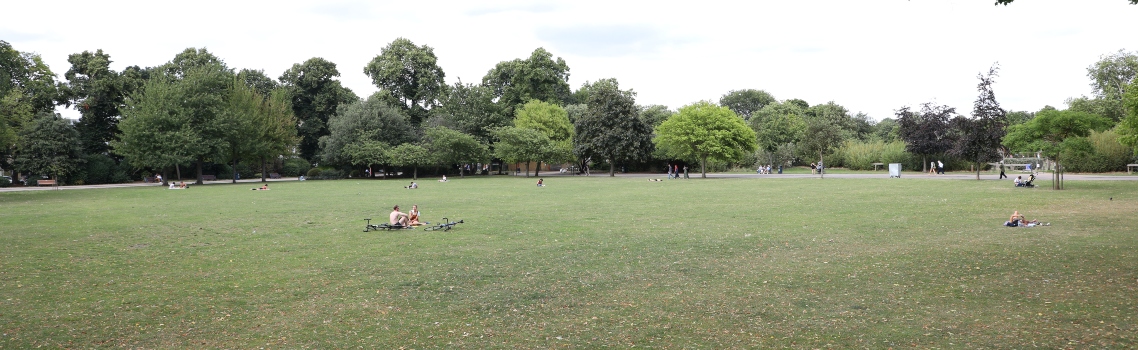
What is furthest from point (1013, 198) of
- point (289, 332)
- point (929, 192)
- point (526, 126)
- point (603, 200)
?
point (526, 126)

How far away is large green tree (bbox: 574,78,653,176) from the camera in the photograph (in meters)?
63.9

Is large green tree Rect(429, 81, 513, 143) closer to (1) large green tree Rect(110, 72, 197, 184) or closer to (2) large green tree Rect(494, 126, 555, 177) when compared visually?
(2) large green tree Rect(494, 126, 555, 177)

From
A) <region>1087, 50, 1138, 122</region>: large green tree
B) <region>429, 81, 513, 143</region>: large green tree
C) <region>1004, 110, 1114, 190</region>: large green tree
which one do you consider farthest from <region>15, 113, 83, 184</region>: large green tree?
<region>1087, 50, 1138, 122</region>: large green tree

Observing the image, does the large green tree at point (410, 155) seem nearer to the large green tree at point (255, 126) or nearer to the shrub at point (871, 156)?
the large green tree at point (255, 126)

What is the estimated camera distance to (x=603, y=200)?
29.7 meters

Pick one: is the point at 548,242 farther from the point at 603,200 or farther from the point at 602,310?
the point at 603,200

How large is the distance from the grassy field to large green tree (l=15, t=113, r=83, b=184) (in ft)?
136

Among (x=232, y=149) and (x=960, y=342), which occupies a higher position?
(x=232, y=149)

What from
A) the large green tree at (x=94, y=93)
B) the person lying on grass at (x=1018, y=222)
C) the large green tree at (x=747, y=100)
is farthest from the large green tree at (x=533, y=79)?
the person lying on grass at (x=1018, y=222)

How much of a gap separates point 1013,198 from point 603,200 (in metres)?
17.2

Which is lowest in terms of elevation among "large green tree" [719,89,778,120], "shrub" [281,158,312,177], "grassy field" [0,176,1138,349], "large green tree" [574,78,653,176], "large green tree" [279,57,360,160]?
"grassy field" [0,176,1138,349]

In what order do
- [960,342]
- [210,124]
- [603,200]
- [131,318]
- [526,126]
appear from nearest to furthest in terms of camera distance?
[960,342] → [131,318] → [603,200] → [210,124] → [526,126]

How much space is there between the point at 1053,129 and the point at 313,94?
227 ft

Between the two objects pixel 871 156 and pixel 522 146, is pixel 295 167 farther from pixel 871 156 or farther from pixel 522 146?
pixel 871 156
